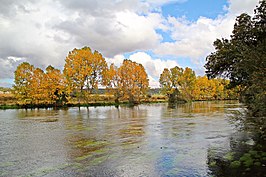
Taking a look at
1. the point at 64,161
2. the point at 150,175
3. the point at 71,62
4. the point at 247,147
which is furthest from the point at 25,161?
the point at 71,62

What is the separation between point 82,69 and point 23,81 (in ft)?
39.7

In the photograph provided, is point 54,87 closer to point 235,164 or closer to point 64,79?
point 64,79

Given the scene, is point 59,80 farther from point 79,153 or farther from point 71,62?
point 79,153

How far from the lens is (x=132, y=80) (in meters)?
63.3

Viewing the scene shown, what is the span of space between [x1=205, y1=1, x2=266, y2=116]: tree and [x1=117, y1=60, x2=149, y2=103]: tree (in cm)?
4266

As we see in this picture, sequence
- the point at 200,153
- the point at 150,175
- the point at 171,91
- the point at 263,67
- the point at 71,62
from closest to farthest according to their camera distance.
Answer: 1. the point at 150,175
2. the point at 263,67
3. the point at 200,153
4. the point at 71,62
5. the point at 171,91

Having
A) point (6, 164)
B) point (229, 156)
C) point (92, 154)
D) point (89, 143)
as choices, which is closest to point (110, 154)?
point (92, 154)

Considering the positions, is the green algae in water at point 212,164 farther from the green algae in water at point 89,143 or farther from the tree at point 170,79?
the tree at point 170,79

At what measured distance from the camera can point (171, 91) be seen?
237 feet

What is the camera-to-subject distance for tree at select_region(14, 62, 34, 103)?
49.8 meters

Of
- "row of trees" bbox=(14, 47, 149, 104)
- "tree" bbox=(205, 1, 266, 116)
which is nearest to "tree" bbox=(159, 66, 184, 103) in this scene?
"row of trees" bbox=(14, 47, 149, 104)

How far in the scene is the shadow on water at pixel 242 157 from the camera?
7.48 metres

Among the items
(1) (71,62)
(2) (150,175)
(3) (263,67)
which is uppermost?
(1) (71,62)

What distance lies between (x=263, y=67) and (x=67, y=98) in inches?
1837
